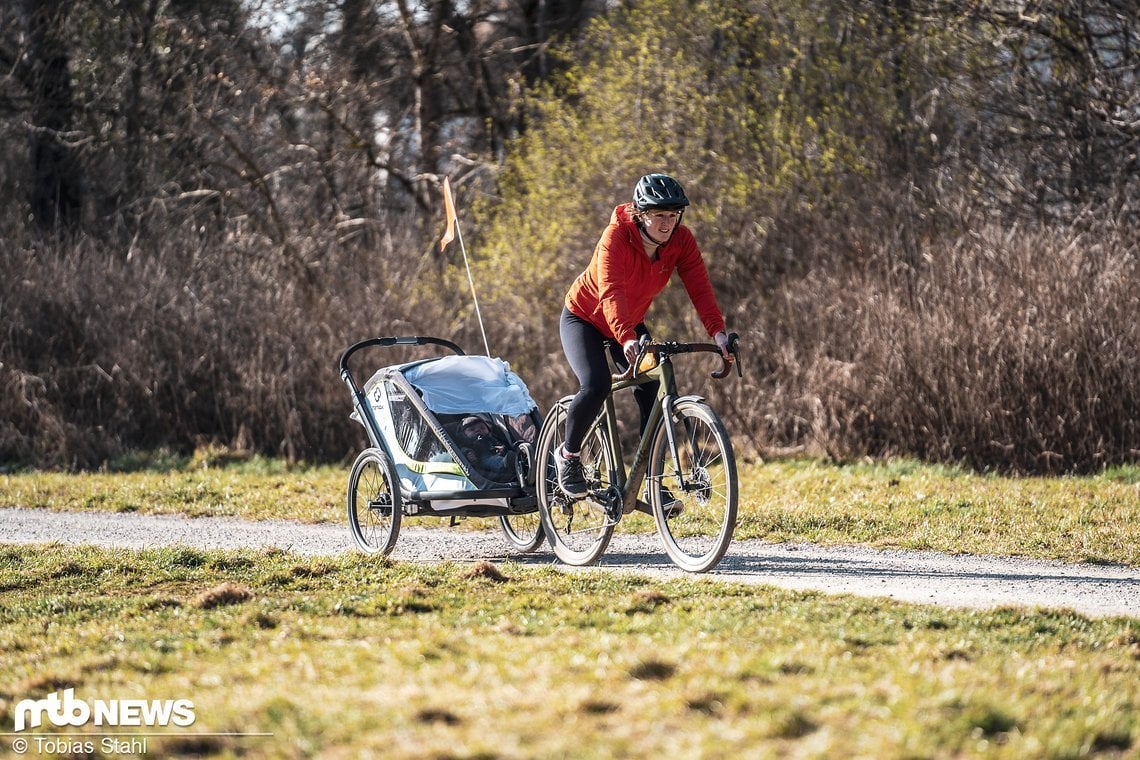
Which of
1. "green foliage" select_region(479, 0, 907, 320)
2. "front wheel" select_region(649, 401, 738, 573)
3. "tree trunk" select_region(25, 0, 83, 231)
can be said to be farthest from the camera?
"tree trunk" select_region(25, 0, 83, 231)

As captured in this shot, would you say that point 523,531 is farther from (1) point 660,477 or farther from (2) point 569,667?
(2) point 569,667

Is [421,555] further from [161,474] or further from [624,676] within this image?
[161,474]

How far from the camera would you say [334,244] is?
21.1 metres

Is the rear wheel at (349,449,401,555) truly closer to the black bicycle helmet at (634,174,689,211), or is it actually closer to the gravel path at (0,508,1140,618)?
the gravel path at (0,508,1140,618)

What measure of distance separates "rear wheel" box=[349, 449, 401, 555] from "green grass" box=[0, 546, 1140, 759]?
1176 millimetres

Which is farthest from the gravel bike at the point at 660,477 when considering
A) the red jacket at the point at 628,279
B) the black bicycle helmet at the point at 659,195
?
the black bicycle helmet at the point at 659,195

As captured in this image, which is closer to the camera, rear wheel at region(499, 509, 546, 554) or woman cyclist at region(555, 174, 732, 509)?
woman cyclist at region(555, 174, 732, 509)

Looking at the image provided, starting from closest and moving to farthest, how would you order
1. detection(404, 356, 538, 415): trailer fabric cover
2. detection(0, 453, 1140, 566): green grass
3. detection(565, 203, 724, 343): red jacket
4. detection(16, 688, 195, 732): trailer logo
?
detection(16, 688, 195, 732): trailer logo, detection(565, 203, 724, 343): red jacket, detection(404, 356, 538, 415): trailer fabric cover, detection(0, 453, 1140, 566): green grass

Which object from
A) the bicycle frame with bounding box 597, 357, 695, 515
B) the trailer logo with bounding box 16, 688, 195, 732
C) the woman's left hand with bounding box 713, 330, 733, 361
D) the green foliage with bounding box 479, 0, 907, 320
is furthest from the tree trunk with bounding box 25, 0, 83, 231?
the trailer logo with bounding box 16, 688, 195, 732

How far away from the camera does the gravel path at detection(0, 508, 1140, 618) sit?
6809 mm

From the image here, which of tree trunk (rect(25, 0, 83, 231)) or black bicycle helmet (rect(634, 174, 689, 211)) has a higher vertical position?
tree trunk (rect(25, 0, 83, 231))

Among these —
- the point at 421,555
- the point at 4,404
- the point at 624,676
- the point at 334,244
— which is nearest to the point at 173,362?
Result: the point at 4,404

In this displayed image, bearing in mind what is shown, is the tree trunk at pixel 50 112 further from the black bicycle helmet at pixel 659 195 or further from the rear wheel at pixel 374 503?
the black bicycle helmet at pixel 659 195

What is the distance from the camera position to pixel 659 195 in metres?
7.30
